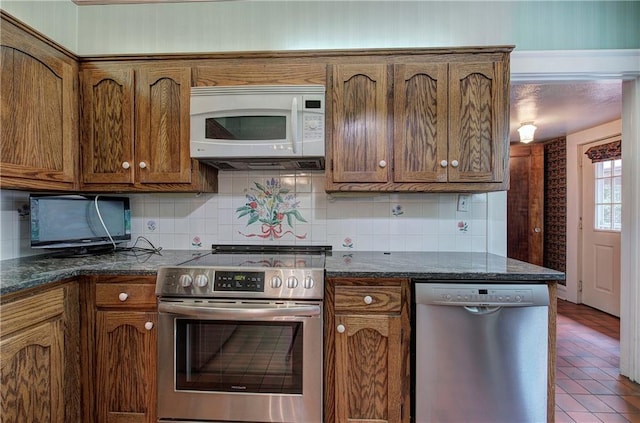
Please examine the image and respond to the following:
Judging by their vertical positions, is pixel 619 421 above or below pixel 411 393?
below

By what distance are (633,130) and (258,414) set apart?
2.86m

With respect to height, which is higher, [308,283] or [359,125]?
[359,125]

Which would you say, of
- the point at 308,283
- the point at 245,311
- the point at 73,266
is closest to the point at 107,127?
the point at 73,266

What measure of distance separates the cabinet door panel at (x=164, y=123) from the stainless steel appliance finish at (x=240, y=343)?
0.66 metres

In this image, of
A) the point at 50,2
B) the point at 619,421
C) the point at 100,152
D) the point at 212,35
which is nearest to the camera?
the point at 619,421

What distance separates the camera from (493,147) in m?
1.80

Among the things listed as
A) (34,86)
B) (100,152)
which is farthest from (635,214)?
(34,86)

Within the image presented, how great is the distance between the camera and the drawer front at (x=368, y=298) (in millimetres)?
1521

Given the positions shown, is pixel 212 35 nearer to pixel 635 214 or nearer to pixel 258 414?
pixel 258 414

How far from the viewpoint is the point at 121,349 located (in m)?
1.59

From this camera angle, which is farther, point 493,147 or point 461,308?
point 493,147

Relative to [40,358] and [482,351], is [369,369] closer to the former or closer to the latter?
[482,351]

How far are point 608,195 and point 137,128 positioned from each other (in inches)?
183

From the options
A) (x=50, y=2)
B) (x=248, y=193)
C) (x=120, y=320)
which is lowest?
(x=120, y=320)
